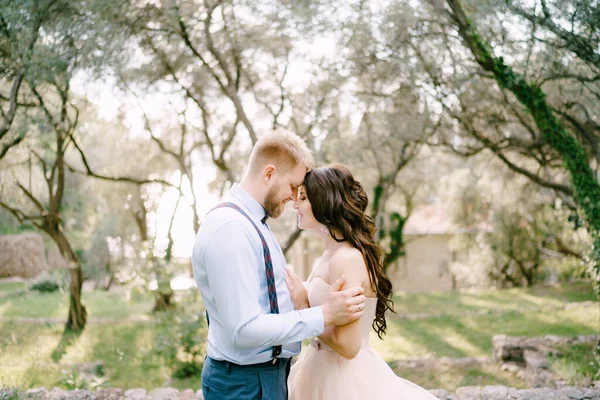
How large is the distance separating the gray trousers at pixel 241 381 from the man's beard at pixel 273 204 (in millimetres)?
712

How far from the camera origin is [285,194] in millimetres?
2602

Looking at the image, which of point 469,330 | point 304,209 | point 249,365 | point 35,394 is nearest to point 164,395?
point 35,394

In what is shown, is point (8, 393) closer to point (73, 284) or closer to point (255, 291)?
point (255, 291)

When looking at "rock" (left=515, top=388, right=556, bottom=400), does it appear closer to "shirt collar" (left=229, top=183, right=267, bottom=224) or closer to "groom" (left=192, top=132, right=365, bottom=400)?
"groom" (left=192, top=132, right=365, bottom=400)

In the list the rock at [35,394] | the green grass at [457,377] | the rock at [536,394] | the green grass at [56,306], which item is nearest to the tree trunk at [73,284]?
the green grass at [56,306]

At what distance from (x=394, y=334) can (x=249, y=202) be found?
343 inches

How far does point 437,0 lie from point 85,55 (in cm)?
464

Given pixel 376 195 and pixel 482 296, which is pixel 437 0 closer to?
pixel 376 195

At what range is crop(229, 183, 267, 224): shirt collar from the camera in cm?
248

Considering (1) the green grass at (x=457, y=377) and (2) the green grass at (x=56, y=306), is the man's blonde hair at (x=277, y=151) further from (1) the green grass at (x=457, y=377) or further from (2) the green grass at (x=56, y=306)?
(2) the green grass at (x=56, y=306)

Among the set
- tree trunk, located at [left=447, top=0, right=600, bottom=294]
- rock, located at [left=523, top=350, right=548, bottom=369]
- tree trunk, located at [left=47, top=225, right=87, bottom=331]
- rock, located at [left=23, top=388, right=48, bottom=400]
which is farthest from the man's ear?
tree trunk, located at [left=47, top=225, right=87, bottom=331]

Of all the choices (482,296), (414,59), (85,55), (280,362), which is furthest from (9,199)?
(482,296)

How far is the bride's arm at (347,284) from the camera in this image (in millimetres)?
2449

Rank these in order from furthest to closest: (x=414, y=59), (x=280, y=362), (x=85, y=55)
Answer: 1. (x=414, y=59)
2. (x=85, y=55)
3. (x=280, y=362)
